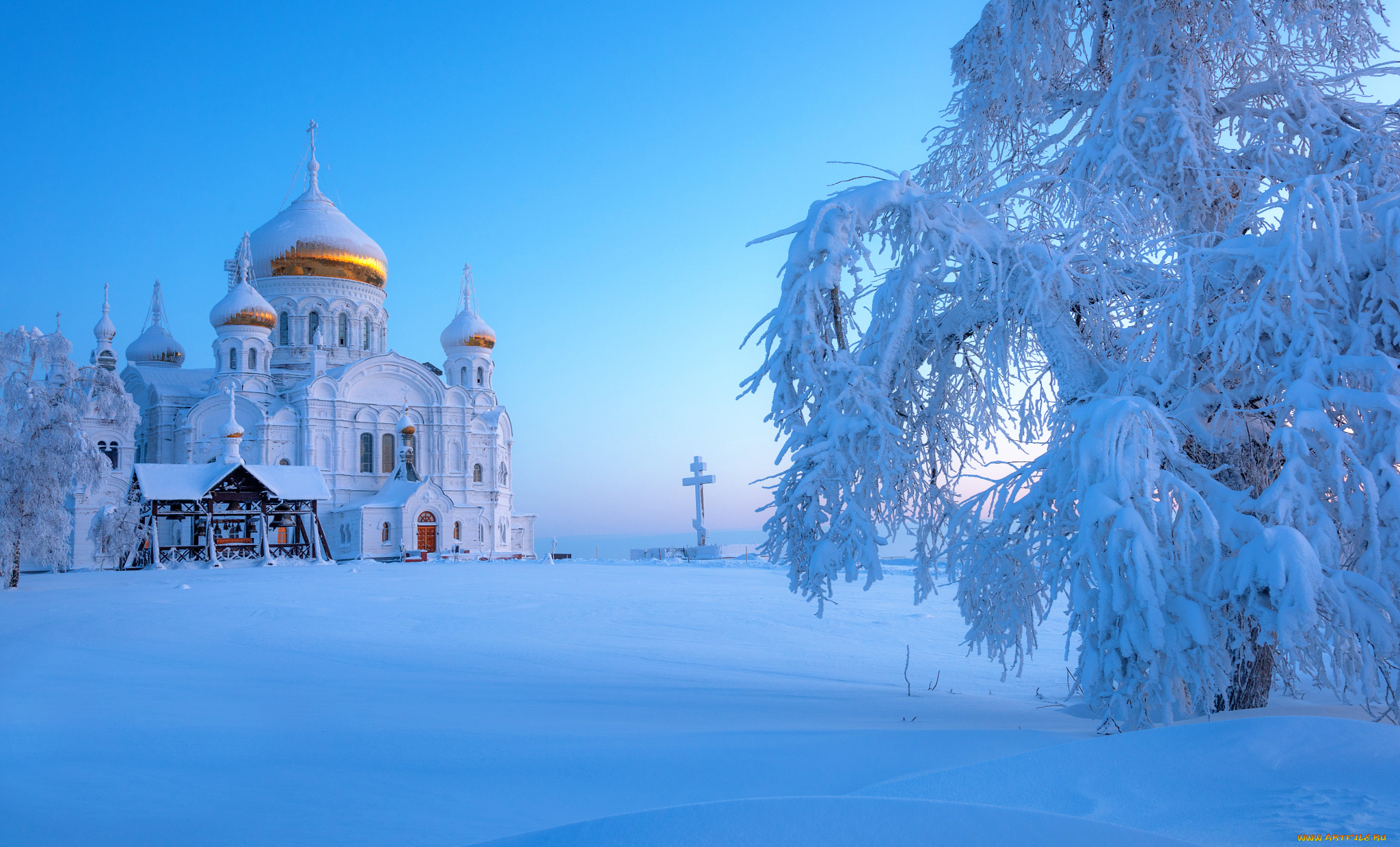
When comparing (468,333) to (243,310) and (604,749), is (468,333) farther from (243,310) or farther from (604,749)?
(604,749)

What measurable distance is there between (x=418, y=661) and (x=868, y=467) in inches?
172

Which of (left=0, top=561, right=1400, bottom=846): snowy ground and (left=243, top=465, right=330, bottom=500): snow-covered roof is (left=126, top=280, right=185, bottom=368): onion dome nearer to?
(left=243, top=465, right=330, bottom=500): snow-covered roof

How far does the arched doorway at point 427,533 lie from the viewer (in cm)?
3566

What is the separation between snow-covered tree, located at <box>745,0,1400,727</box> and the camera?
4176mm

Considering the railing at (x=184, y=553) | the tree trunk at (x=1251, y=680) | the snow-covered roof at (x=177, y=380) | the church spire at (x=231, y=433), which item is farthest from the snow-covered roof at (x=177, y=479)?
the tree trunk at (x=1251, y=680)

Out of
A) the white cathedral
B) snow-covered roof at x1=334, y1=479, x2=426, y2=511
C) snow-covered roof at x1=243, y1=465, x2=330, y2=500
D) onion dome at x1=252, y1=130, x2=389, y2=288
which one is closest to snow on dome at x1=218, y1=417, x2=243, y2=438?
the white cathedral

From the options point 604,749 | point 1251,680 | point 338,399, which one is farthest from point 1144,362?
point 338,399

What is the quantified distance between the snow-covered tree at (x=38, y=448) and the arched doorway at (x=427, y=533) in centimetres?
1597

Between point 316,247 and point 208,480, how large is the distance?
18.1 meters

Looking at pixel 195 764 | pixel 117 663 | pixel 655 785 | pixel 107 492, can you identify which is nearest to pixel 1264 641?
pixel 655 785

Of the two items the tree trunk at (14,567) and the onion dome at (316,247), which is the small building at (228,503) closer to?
the tree trunk at (14,567)

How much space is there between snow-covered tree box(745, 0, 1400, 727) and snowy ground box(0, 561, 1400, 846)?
3.13ft

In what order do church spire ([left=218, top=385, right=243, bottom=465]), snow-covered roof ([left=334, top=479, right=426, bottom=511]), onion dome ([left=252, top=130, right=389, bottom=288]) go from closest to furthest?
church spire ([left=218, top=385, right=243, bottom=465]), snow-covered roof ([left=334, top=479, right=426, bottom=511]), onion dome ([left=252, top=130, right=389, bottom=288])

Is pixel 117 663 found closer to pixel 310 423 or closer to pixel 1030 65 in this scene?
pixel 1030 65
